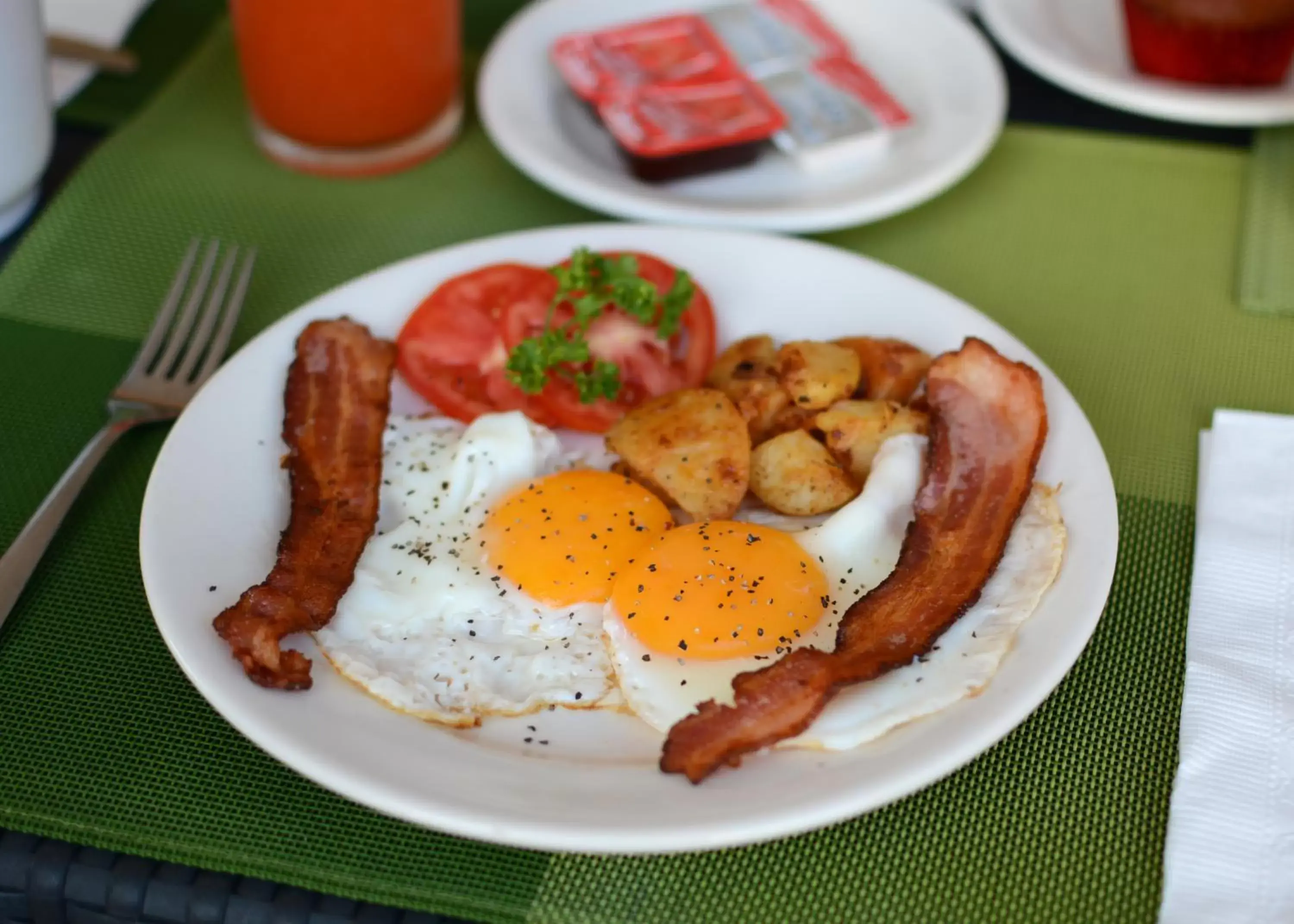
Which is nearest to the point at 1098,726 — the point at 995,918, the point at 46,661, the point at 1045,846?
the point at 1045,846

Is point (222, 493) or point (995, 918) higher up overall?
point (222, 493)

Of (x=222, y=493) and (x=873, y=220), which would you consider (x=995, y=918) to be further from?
(x=873, y=220)

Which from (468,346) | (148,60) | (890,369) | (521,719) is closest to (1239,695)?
(890,369)

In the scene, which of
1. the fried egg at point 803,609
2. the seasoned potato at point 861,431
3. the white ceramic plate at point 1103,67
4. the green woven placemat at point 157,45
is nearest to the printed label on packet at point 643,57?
the green woven placemat at point 157,45

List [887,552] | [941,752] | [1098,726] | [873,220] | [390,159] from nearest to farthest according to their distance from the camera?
1. [941,752]
2. [1098,726]
3. [887,552]
4. [873,220]
5. [390,159]

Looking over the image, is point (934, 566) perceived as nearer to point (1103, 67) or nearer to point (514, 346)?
point (514, 346)

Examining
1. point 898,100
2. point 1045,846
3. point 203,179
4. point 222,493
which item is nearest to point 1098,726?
point 1045,846

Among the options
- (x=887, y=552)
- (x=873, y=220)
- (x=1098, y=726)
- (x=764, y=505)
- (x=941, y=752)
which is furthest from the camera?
(x=873, y=220)

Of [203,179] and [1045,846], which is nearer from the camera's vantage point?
[1045,846]
